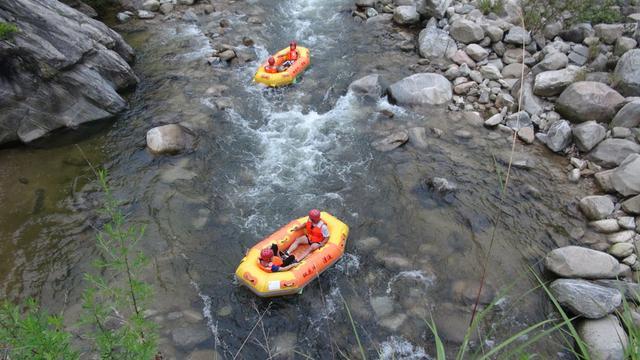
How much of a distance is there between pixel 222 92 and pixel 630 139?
→ 357 inches

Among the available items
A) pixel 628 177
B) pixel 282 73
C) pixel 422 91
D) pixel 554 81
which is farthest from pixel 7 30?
pixel 628 177

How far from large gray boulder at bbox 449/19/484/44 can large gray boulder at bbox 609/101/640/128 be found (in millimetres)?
4173

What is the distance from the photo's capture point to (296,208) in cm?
874

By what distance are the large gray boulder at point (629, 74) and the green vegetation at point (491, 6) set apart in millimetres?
3817

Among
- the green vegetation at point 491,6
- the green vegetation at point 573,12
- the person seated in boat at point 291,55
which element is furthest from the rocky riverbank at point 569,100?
the person seated in boat at point 291,55

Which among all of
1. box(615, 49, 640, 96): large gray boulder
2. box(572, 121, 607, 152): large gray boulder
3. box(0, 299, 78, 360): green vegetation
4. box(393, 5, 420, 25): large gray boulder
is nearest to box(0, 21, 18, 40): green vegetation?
box(0, 299, 78, 360): green vegetation

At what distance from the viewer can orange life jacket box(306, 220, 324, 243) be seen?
7.69 m

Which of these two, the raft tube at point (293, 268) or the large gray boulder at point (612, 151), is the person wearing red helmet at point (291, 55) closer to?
the raft tube at point (293, 268)

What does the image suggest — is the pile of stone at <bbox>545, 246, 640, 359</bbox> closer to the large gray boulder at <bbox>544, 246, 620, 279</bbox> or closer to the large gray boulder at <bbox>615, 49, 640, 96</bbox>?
the large gray boulder at <bbox>544, 246, 620, 279</bbox>

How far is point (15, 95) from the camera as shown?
939 cm

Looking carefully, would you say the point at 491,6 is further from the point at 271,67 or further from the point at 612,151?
the point at 271,67

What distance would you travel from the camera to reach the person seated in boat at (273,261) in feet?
23.3

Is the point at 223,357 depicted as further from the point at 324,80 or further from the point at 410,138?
the point at 324,80

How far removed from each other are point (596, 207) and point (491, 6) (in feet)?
23.3
